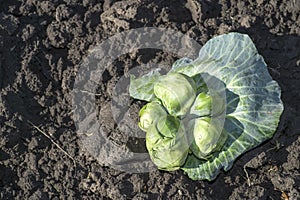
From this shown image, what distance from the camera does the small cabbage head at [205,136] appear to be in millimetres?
4137

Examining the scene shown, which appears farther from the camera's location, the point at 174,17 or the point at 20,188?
the point at 174,17

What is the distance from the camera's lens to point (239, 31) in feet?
15.8

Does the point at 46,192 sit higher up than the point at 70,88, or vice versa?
the point at 70,88

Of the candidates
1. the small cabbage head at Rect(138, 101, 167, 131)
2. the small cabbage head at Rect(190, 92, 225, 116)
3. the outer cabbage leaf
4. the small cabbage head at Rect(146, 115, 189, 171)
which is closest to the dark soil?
the outer cabbage leaf

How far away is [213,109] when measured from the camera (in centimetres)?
416

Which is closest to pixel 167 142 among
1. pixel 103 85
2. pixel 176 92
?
pixel 176 92

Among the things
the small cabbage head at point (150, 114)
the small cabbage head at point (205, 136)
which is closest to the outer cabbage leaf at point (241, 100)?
the small cabbage head at point (205, 136)

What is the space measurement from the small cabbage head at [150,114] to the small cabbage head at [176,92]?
56 millimetres

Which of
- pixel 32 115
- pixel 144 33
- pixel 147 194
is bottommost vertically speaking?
pixel 147 194

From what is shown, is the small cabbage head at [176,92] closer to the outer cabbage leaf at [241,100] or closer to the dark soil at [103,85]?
the outer cabbage leaf at [241,100]

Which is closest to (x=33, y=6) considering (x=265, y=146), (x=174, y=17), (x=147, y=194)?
(x=174, y=17)

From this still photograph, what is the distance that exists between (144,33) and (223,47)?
2.27ft

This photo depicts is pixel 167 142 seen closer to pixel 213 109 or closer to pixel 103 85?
pixel 213 109

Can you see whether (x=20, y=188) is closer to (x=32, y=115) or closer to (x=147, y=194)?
(x=32, y=115)
